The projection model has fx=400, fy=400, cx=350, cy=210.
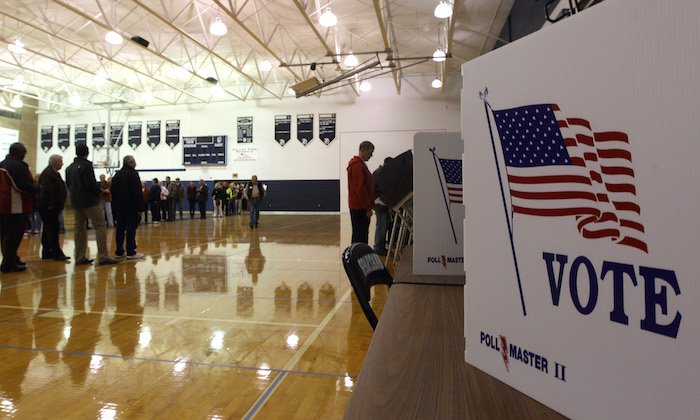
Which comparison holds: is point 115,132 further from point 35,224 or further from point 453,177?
point 453,177

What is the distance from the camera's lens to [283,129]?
1862 centimetres

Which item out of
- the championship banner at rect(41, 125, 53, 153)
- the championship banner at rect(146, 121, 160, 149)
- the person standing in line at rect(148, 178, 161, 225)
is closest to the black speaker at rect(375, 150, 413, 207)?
the person standing in line at rect(148, 178, 161, 225)

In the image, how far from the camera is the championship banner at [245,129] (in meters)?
18.9

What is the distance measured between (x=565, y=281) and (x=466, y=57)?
16.0 metres

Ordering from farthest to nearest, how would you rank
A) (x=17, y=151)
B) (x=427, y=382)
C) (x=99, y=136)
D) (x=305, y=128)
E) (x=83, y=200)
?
1. (x=99, y=136)
2. (x=305, y=128)
3. (x=83, y=200)
4. (x=17, y=151)
5. (x=427, y=382)

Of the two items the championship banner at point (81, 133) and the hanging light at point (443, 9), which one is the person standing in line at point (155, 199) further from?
the championship banner at point (81, 133)

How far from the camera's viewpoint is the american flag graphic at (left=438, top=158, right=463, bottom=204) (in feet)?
5.64

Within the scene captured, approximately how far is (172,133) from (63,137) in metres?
6.58

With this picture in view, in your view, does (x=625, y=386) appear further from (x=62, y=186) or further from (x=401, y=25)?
(x=401, y=25)

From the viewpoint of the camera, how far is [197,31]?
13.3 metres

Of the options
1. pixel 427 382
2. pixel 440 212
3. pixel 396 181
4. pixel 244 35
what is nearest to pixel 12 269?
pixel 396 181

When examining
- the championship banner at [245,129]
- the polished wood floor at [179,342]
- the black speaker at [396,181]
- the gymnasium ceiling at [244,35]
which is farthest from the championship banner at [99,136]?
the black speaker at [396,181]

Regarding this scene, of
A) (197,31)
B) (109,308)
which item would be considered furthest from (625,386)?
(197,31)

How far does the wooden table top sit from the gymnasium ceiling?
895 centimetres
